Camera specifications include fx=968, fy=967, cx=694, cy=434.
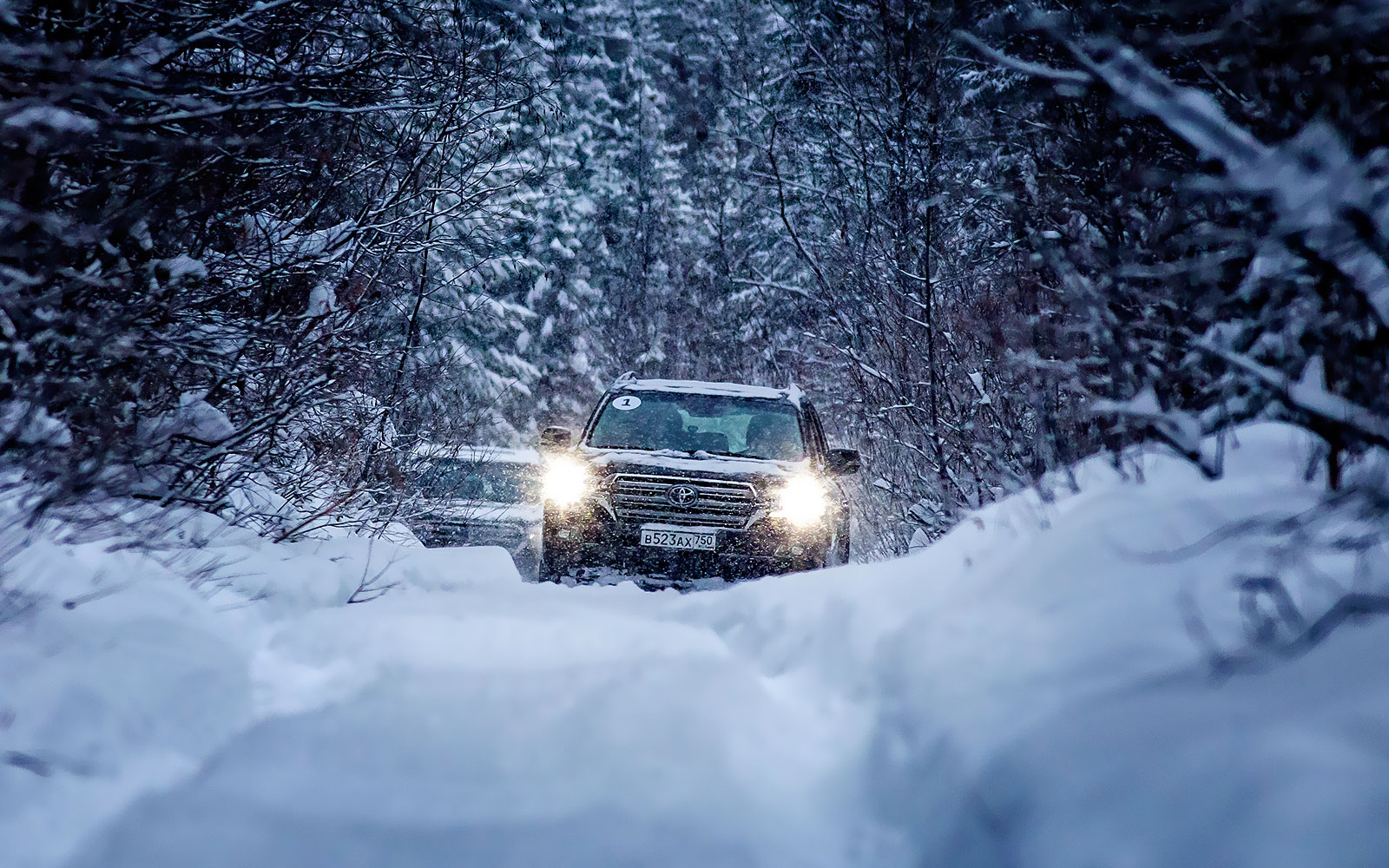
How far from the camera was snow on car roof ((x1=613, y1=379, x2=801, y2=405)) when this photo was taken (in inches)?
323

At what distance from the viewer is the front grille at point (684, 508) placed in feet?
22.2

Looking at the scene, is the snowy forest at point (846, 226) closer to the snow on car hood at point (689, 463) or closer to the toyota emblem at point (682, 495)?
the snow on car hood at point (689, 463)

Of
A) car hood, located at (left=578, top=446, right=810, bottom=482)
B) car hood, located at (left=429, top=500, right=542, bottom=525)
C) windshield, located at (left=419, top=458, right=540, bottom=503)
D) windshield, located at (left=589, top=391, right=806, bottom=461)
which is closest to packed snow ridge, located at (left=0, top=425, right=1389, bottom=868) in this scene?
car hood, located at (left=578, top=446, right=810, bottom=482)

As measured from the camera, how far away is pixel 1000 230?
30.3 feet

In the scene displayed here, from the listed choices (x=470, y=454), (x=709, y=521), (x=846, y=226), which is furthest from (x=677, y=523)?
(x=470, y=454)

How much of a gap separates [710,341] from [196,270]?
83.1 feet

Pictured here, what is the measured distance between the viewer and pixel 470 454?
34.8 ft

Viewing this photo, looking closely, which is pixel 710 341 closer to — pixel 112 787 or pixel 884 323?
pixel 884 323

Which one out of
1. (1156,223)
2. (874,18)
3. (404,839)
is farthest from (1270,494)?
(874,18)

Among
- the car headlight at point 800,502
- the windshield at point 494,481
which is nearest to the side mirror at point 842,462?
the car headlight at point 800,502

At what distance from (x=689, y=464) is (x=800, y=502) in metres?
0.83

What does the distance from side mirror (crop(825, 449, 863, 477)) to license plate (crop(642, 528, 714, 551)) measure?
129 centimetres

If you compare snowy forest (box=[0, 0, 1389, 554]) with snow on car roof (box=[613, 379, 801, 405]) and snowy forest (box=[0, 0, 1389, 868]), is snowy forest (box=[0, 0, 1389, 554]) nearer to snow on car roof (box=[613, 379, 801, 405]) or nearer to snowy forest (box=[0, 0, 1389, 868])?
snowy forest (box=[0, 0, 1389, 868])

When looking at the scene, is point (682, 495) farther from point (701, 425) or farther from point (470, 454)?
point (470, 454)
